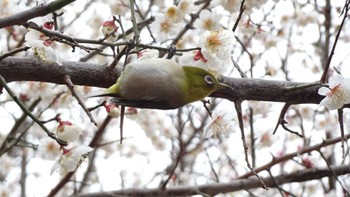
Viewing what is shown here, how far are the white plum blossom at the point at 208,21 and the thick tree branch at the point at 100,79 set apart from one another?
562 mm

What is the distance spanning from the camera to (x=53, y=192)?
87.0 inches

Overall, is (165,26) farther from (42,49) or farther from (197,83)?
(197,83)

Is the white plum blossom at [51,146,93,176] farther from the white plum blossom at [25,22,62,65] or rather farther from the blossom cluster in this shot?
the white plum blossom at [25,22,62,65]

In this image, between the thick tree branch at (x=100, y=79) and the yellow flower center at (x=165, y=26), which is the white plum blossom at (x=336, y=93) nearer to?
the thick tree branch at (x=100, y=79)

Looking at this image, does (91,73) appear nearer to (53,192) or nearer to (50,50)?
(50,50)

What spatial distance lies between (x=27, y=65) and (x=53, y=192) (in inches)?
45.2

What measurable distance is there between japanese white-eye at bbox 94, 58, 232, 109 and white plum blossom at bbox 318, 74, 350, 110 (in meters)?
0.41

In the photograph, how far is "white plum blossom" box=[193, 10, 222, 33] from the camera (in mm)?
1767

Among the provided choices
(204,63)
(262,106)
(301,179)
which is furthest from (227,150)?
(204,63)

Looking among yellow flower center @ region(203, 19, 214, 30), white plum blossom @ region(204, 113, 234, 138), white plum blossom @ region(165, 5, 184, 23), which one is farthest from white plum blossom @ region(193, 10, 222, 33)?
white plum blossom @ region(204, 113, 234, 138)

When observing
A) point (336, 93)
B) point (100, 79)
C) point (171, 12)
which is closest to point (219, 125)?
point (336, 93)

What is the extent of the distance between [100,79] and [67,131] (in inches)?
11.6

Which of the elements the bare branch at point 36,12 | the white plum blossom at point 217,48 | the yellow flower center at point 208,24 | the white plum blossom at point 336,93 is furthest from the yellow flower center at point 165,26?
the bare branch at point 36,12

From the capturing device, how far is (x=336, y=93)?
127cm
